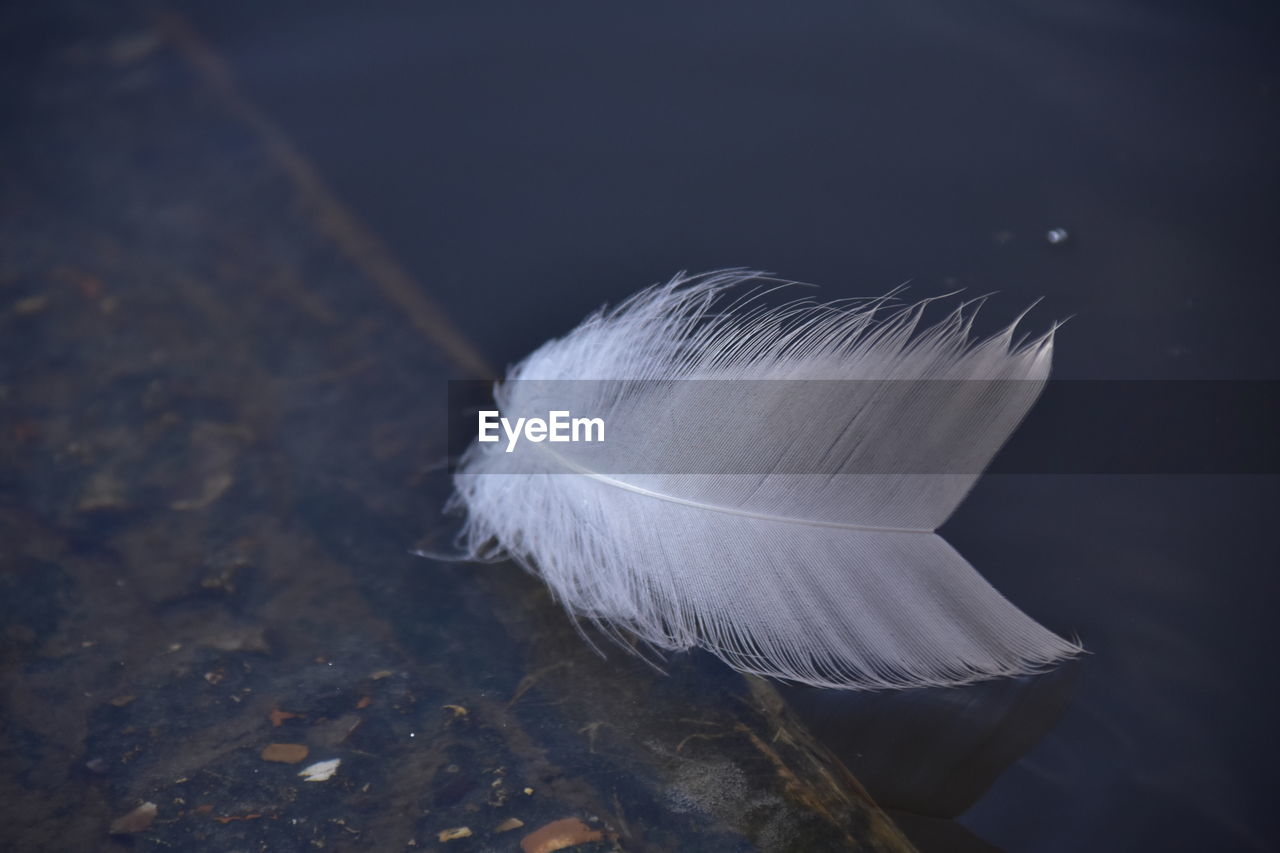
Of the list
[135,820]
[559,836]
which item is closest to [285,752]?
[135,820]

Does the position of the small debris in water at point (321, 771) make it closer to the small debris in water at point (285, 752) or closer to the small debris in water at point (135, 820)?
the small debris in water at point (285, 752)

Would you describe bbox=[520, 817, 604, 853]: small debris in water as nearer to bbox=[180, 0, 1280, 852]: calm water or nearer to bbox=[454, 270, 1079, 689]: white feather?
bbox=[454, 270, 1079, 689]: white feather

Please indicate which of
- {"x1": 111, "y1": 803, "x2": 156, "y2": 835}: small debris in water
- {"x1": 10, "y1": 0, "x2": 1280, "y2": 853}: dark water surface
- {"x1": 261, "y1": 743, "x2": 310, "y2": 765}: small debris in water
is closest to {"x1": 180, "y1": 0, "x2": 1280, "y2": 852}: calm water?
{"x1": 10, "y1": 0, "x2": 1280, "y2": 853}: dark water surface

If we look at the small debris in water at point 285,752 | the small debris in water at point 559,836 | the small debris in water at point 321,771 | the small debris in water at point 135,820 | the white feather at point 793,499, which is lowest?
the small debris in water at point 559,836

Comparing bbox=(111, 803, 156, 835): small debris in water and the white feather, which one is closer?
bbox=(111, 803, 156, 835): small debris in water

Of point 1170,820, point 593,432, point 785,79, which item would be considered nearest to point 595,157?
point 785,79

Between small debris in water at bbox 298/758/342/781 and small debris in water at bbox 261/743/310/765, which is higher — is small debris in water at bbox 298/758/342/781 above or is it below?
below

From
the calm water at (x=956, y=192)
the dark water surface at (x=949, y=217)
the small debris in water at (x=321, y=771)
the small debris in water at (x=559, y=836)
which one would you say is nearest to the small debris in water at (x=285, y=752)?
the small debris in water at (x=321, y=771)
